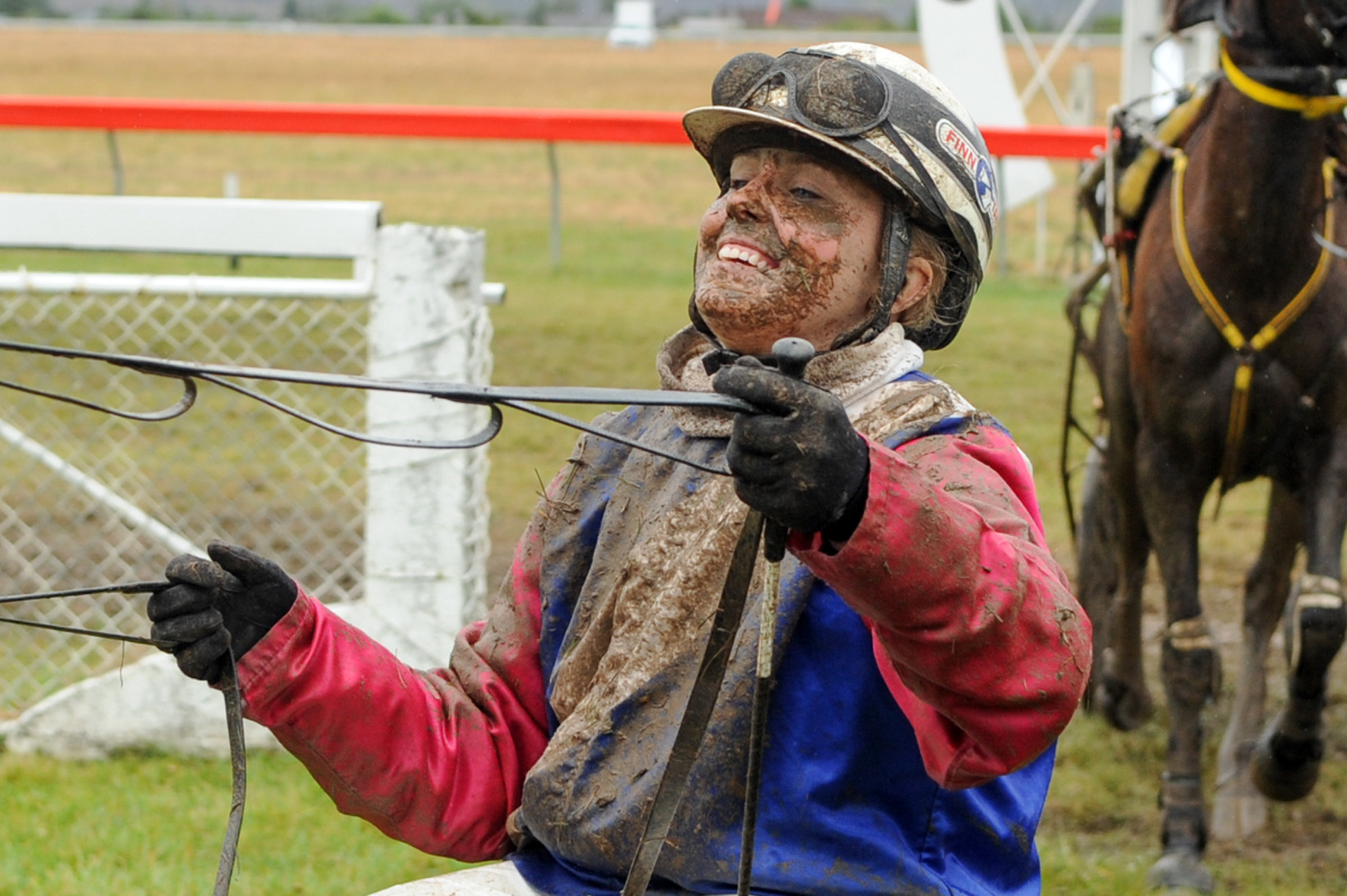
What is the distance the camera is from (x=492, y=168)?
1051 inches

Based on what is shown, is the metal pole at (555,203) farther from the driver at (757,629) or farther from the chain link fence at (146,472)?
the driver at (757,629)

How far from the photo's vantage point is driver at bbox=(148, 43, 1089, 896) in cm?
198

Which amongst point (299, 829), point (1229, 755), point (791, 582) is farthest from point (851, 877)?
point (1229, 755)

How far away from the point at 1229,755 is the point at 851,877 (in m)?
3.35

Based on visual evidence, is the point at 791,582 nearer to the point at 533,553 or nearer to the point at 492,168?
the point at 533,553

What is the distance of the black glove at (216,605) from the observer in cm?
205

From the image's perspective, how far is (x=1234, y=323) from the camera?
457 centimetres

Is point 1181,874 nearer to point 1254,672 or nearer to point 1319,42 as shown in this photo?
point 1254,672

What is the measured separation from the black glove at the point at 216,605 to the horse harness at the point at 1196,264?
3130 mm

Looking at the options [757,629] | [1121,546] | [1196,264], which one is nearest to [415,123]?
[1121,546]

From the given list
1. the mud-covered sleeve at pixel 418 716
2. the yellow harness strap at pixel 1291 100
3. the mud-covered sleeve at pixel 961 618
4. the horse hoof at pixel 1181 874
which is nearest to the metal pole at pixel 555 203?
the yellow harness strap at pixel 1291 100

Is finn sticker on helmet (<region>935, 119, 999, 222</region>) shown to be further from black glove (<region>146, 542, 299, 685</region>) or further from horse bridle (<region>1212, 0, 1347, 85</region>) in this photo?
horse bridle (<region>1212, 0, 1347, 85</region>)

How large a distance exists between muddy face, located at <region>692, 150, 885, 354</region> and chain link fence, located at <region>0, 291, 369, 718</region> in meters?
2.62

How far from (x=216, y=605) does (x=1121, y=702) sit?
164 inches
